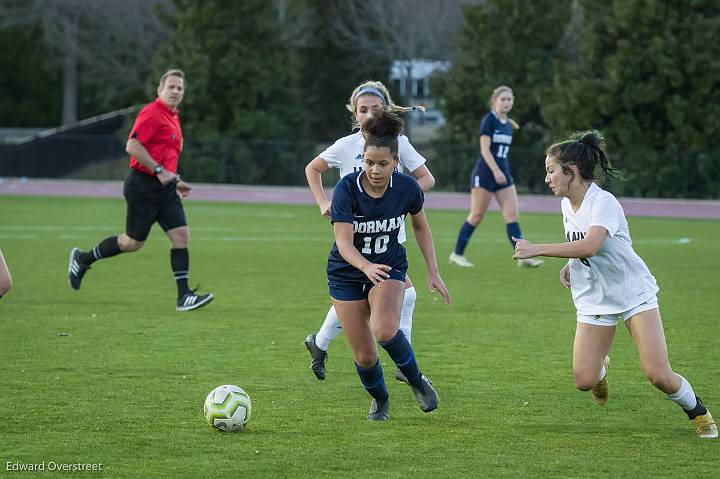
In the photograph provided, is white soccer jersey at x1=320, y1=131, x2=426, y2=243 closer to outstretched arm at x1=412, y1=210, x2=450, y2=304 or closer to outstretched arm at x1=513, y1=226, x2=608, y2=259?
outstretched arm at x1=412, y1=210, x2=450, y2=304

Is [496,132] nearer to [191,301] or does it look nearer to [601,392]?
[191,301]

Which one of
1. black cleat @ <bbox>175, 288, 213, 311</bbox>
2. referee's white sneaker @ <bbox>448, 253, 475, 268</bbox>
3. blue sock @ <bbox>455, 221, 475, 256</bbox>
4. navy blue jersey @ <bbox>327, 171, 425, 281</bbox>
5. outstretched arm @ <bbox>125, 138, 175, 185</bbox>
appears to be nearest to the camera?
navy blue jersey @ <bbox>327, 171, 425, 281</bbox>

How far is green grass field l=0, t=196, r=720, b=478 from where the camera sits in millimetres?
5762

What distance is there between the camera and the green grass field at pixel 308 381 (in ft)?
18.9

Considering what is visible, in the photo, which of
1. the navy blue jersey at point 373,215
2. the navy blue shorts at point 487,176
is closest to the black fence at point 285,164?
the navy blue shorts at point 487,176

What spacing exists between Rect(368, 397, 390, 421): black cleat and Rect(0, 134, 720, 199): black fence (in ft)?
77.3

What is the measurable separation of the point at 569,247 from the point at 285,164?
2838cm

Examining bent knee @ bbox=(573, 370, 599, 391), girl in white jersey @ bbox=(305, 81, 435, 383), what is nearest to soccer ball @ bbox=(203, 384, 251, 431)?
girl in white jersey @ bbox=(305, 81, 435, 383)

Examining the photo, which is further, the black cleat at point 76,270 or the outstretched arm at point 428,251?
the black cleat at point 76,270

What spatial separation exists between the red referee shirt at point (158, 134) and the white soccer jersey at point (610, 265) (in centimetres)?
542

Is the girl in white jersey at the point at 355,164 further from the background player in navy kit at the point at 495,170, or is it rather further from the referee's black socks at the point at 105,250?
the background player in navy kit at the point at 495,170

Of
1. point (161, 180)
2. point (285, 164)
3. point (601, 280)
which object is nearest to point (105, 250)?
point (161, 180)

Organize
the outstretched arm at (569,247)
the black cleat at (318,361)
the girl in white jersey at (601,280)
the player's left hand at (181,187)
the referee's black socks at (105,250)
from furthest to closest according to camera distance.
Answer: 1. the referee's black socks at (105,250)
2. the player's left hand at (181,187)
3. the black cleat at (318,361)
4. the girl in white jersey at (601,280)
5. the outstretched arm at (569,247)

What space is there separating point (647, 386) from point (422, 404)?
5.82ft
